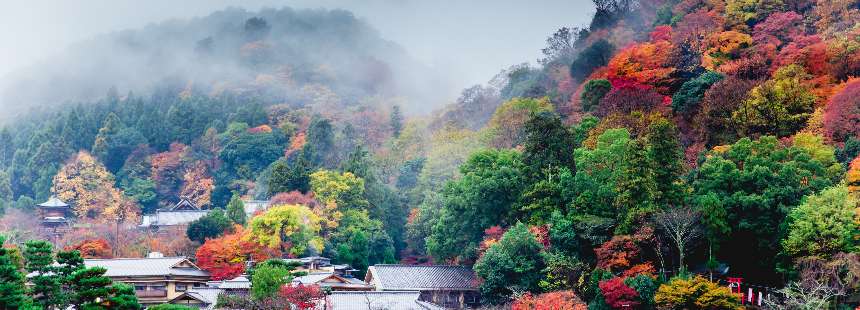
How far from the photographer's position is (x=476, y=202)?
40594mm

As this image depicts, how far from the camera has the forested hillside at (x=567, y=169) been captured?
31.8 m

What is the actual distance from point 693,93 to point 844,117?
320 inches

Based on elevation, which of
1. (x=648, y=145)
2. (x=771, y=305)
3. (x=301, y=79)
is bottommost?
(x=771, y=305)

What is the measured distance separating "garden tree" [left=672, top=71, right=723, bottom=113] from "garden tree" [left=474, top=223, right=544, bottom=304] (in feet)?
40.2

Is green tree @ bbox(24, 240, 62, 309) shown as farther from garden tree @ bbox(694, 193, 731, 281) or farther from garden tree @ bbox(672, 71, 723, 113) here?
garden tree @ bbox(672, 71, 723, 113)

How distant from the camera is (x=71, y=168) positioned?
68.3m

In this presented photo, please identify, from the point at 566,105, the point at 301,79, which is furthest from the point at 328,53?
the point at 566,105

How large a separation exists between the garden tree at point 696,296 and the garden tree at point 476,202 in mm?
10682

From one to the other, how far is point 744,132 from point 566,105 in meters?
15.4

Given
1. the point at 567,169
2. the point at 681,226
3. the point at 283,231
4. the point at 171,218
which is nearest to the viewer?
the point at 681,226

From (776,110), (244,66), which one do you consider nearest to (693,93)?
(776,110)

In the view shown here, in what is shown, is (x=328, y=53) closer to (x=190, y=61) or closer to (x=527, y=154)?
(x=190, y=61)

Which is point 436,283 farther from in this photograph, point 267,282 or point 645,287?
point 645,287

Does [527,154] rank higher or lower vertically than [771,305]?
higher
